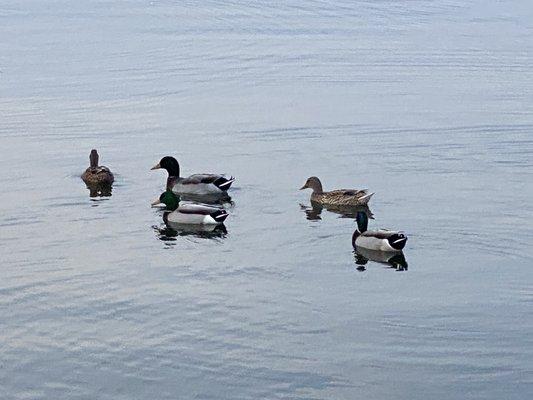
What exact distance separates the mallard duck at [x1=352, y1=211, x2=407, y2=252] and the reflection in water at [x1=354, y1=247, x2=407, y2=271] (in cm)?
9

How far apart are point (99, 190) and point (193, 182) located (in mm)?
2219

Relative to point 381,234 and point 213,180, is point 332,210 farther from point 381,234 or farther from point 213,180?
point 381,234

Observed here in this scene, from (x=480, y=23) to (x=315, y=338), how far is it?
38.7 metres

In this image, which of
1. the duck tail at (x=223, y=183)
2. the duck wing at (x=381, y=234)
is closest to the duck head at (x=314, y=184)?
the duck tail at (x=223, y=183)

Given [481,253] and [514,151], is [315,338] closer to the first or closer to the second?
[481,253]

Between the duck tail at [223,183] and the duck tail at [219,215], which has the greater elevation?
the duck tail at [223,183]

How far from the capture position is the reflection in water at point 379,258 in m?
24.5

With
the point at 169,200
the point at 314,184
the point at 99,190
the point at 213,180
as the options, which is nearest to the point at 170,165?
the point at 213,180

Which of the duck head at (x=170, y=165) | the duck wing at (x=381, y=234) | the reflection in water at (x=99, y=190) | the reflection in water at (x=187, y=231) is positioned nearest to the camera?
the duck wing at (x=381, y=234)

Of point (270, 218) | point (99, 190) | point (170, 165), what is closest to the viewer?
point (270, 218)

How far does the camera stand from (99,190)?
3114 cm

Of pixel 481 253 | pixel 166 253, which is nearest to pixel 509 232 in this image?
pixel 481 253

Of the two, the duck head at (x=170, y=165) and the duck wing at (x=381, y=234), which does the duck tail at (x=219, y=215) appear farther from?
the duck head at (x=170, y=165)

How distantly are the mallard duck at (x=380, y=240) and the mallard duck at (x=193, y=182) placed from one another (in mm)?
5223
